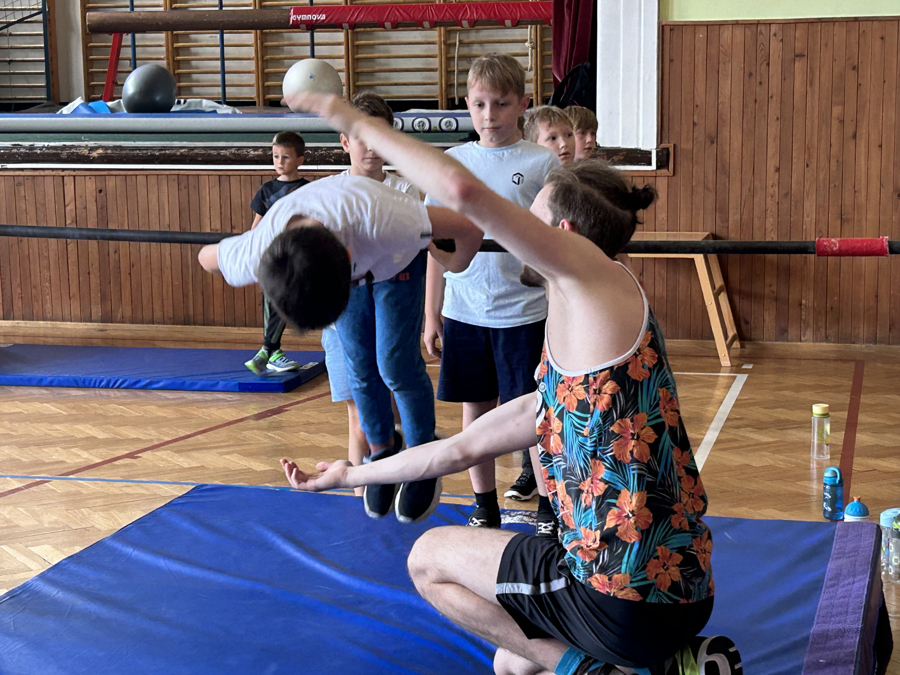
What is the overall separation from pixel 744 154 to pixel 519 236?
4.73m

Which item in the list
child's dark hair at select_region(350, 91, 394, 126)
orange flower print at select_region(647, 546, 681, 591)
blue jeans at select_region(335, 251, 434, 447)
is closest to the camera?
orange flower print at select_region(647, 546, 681, 591)

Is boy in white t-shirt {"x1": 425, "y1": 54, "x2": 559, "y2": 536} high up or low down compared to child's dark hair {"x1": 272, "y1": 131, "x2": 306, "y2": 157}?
down

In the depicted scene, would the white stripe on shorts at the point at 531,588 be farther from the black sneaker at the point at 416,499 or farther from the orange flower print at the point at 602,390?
the black sneaker at the point at 416,499

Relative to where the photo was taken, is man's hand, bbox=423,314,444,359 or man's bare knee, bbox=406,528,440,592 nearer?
man's bare knee, bbox=406,528,440,592

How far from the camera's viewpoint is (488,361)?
2918mm

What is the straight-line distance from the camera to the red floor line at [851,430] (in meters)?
3.48

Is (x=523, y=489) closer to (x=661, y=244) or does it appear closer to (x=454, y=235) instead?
(x=661, y=244)

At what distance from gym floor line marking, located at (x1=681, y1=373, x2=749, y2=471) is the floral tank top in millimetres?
1925

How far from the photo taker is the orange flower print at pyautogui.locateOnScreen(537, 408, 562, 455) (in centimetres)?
167

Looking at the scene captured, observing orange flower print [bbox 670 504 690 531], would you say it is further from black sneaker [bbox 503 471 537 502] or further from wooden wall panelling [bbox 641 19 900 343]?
wooden wall panelling [bbox 641 19 900 343]

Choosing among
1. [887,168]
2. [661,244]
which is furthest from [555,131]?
[887,168]

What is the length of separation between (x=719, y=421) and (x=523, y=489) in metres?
1.35

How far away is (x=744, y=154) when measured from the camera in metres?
5.81

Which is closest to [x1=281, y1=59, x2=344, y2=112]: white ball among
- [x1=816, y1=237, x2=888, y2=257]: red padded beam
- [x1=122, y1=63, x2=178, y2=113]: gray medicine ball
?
[x1=122, y1=63, x2=178, y2=113]: gray medicine ball
